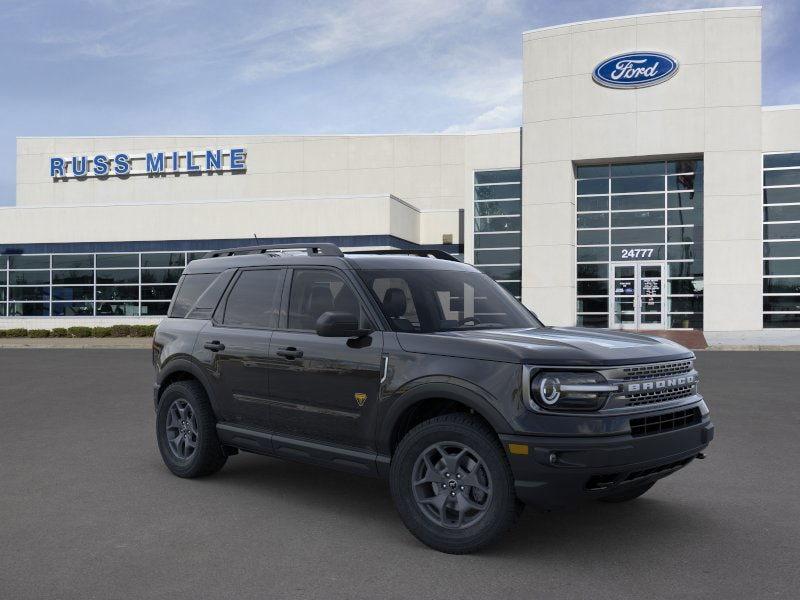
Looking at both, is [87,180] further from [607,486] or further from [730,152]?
[607,486]

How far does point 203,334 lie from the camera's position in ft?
23.0

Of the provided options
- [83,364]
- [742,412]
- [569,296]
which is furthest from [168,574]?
[569,296]

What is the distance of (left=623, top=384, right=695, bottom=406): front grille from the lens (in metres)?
4.84

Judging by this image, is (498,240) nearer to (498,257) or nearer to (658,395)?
(498,257)

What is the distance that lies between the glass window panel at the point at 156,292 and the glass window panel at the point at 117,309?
69cm

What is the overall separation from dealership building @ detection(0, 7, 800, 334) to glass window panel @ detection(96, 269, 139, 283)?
Answer: 3.8 inches

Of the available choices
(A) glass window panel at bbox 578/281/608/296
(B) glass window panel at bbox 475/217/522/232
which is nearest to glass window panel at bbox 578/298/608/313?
(A) glass window panel at bbox 578/281/608/296

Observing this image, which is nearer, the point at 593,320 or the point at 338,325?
the point at 338,325

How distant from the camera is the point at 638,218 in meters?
33.7

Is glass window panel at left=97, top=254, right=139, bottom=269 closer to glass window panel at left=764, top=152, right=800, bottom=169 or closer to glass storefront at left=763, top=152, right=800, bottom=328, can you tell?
glass storefront at left=763, top=152, right=800, bottom=328

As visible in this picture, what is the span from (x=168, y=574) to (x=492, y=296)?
325 cm

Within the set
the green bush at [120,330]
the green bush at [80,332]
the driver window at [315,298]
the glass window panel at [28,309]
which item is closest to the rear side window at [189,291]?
the driver window at [315,298]

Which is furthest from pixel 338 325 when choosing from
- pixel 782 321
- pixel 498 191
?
pixel 498 191

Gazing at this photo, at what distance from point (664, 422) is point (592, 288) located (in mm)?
29732
